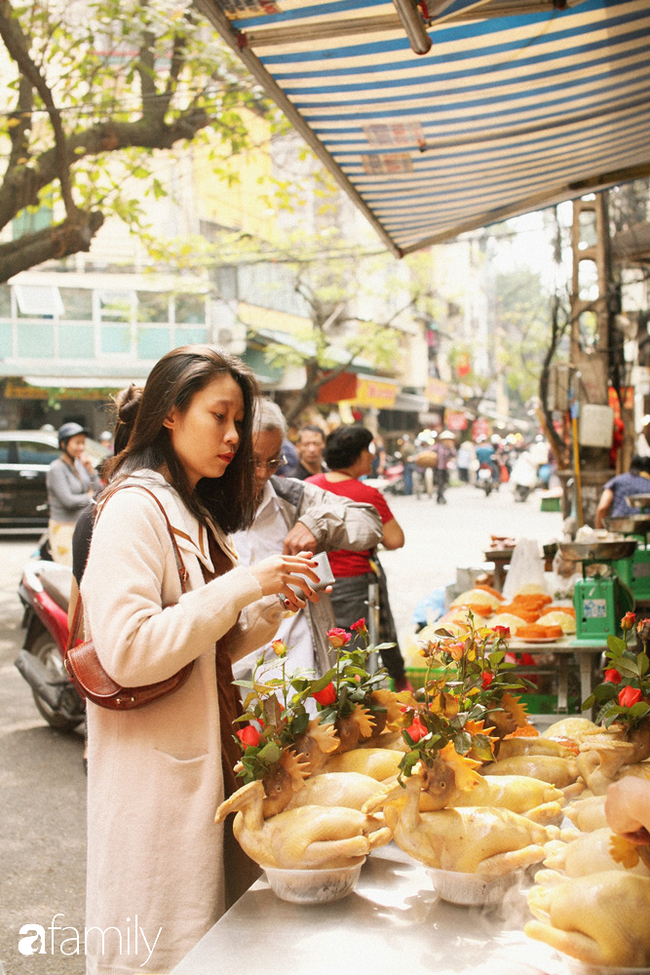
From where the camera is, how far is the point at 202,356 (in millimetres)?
2150

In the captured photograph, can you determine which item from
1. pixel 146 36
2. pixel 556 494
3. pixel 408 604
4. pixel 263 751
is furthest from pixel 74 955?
pixel 556 494

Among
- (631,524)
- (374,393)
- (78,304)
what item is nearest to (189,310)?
(78,304)

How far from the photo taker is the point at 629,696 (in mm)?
2041

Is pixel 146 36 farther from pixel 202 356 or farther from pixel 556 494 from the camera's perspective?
pixel 556 494

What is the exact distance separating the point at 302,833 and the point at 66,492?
711 centimetres

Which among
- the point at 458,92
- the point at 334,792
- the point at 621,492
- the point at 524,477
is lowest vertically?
the point at 524,477

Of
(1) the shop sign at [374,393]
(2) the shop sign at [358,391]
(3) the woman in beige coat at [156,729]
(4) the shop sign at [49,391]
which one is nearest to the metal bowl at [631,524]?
(3) the woman in beige coat at [156,729]

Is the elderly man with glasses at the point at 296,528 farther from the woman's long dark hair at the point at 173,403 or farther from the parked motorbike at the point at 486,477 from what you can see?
the parked motorbike at the point at 486,477

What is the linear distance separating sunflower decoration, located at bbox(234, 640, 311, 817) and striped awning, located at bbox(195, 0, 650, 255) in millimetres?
1796

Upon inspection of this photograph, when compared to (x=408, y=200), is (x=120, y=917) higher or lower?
lower

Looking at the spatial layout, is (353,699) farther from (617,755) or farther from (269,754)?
(617,755)

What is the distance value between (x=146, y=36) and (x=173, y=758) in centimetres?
1015

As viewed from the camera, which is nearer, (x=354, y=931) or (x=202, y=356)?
(x=354, y=931)

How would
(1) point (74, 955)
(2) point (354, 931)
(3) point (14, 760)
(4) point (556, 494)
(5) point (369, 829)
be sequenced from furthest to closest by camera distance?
1. (4) point (556, 494)
2. (3) point (14, 760)
3. (1) point (74, 955)
4. (5) point (369, 829)
5. (2) point (354, 931)
